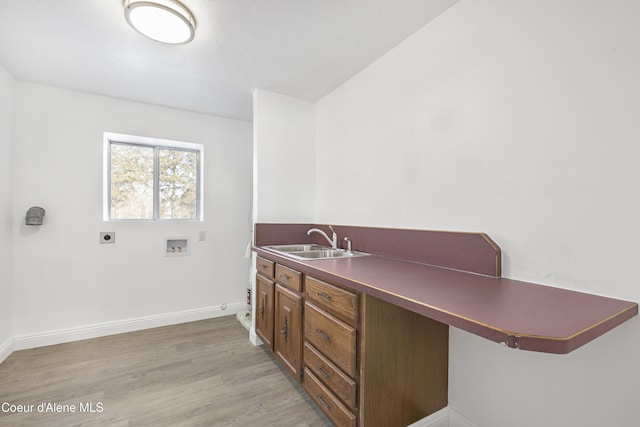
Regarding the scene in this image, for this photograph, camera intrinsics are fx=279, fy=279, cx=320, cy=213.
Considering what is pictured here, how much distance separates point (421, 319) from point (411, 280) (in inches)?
11.5

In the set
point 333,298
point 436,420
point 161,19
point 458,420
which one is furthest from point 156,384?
point 161,19

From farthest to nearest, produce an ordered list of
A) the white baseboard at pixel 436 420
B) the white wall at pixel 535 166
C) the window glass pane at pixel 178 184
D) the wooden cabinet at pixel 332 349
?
the window glass pane at pixel 178 184, the white baseboard at pixel 436 420, the wooden cabinet at pixel 332 349, the white wall at pixel 535 166

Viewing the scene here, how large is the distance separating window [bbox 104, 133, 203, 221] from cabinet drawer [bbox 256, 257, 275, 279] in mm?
1312

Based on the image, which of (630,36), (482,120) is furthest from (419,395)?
(630,36)

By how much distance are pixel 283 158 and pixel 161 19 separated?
1.41 metres

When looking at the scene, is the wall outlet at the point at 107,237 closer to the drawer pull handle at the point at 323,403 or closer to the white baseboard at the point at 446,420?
the drawer pull handle at the point at 323,403

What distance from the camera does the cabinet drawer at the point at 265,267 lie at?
2.19 m

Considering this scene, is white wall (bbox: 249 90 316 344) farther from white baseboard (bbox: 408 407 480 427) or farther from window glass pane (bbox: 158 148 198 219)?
white baseboard (bbox: 408 407 480 427)

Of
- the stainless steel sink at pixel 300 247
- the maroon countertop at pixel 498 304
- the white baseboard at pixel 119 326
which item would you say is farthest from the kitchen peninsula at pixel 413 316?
the white baseboard at pixel 119 326

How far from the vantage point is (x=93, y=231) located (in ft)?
9.11

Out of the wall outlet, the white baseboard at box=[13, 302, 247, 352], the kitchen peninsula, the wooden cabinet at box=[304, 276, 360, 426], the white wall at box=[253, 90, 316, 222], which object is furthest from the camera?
the wall outlet

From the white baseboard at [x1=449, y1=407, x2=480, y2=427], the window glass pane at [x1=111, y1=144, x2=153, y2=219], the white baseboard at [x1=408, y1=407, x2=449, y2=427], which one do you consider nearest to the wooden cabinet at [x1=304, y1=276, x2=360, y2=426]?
the white baseboard at [x1=408, y1=407, x2=449, y2=427]

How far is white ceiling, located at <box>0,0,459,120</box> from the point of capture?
1.61 m

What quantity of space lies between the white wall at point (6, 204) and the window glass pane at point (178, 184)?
116 cm
